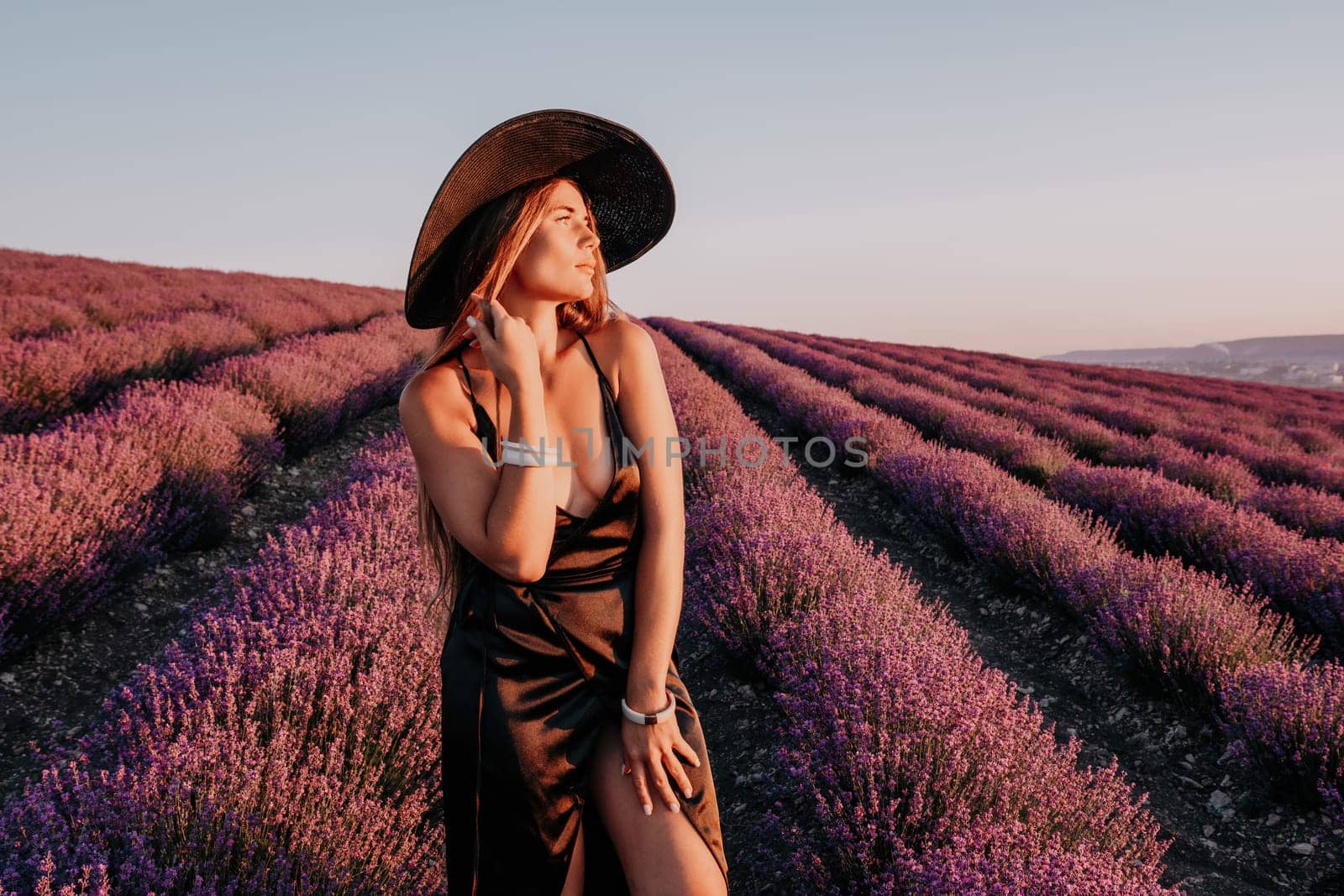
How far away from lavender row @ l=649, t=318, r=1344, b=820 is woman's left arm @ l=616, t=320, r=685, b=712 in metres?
2.84

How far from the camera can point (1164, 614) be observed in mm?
3461

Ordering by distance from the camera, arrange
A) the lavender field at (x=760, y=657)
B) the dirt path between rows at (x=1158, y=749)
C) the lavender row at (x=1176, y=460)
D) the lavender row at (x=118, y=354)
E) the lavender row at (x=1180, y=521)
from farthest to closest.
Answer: the lavender row at (x=118, y=354)
the lavender row at (x=1176, y=460)
the lavender row at (x=1180, y=521)
the dirt path between rows at (x=1158, y=749)
the lavender field at (x=760, y=657)

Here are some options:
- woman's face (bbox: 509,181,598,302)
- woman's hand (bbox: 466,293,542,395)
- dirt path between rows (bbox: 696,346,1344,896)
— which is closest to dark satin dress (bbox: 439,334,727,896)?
woman's hand (bbox: 466,293,542,395)

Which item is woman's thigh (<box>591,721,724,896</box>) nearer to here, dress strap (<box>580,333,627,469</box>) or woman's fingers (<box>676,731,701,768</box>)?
woman's fingers (<box>676,731,701,768</box>)

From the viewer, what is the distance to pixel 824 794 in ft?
7.30

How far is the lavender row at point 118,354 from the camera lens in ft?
19.2

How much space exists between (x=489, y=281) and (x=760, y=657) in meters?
2.49

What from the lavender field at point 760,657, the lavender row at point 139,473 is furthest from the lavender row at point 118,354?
the lavender row at point 139,473

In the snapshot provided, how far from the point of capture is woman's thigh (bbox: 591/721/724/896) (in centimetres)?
100

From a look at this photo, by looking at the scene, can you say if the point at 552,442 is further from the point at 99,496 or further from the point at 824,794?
the point at 99,496

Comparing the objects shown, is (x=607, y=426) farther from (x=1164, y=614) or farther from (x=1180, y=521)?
(x=1180, y=521)

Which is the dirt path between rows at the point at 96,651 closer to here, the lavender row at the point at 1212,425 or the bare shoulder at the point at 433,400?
the bare shoulder at the point at 433,400

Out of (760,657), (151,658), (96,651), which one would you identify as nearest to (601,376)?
(760,657)

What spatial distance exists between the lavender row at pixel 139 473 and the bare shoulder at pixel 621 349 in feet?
11.0
